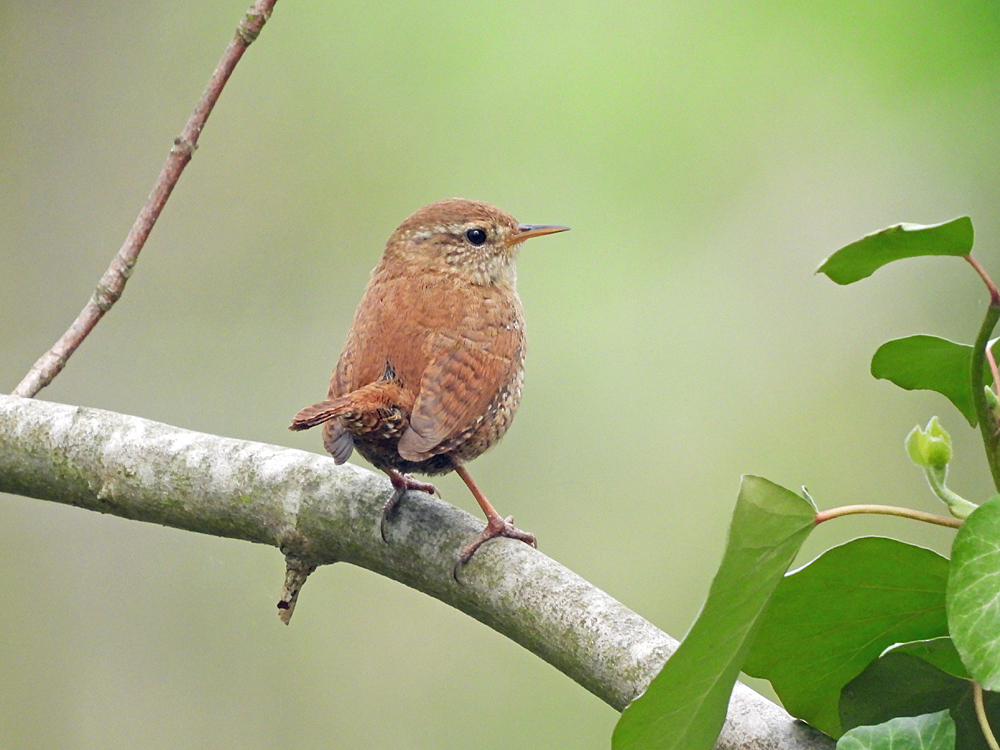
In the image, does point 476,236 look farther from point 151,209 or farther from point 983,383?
point 983,383

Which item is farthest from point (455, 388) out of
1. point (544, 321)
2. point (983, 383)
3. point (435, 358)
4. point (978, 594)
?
point (544, 321)

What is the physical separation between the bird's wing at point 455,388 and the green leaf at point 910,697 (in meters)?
0.94

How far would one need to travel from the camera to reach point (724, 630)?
0.94 metres

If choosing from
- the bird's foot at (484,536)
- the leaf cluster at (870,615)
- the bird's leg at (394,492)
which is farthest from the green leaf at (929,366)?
the bird's leg at (394,492)

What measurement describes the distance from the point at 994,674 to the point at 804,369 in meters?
3.48

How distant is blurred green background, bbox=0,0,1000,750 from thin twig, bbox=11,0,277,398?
5.46 feet

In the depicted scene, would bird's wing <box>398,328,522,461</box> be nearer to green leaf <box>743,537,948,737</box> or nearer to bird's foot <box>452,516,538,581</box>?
bird's foot <box>452,516,538,581</box>

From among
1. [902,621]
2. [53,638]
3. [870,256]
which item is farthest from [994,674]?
[53,638]

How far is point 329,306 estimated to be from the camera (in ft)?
13.6

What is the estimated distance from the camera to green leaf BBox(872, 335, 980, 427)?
3.59 feet

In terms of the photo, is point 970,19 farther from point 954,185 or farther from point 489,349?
point 489,349

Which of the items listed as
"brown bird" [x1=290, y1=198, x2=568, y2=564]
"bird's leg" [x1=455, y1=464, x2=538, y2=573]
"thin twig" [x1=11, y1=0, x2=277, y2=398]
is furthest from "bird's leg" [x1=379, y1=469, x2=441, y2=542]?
"thin twig" [x1=11, y1=0, x2=277, y2=398]

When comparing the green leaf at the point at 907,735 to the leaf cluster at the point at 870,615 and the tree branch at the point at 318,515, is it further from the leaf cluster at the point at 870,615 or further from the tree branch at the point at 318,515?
the tree branch at the point at 318,515

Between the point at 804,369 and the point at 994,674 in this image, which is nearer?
the point at 994,674
